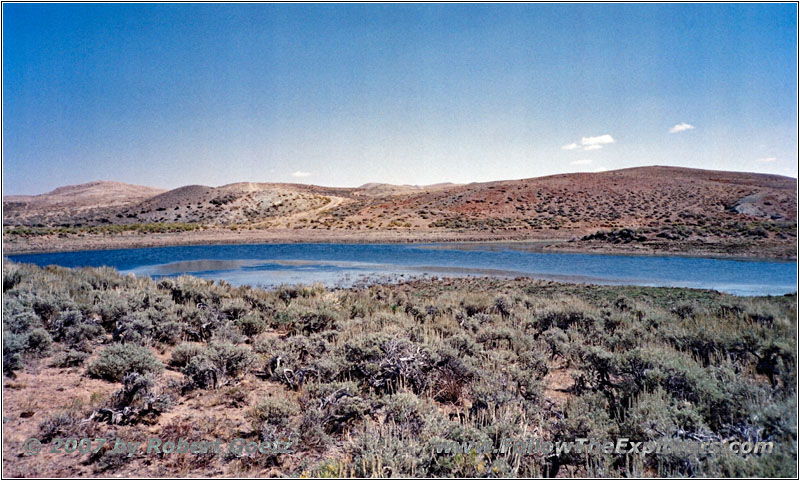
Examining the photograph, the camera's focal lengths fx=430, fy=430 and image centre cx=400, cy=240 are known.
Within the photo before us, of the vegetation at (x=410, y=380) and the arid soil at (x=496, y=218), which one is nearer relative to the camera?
the vegetation at (x=410, y=380)

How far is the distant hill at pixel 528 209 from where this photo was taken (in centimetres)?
3972

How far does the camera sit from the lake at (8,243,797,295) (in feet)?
61.0

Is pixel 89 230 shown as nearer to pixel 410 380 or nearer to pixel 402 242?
pixel 402 242

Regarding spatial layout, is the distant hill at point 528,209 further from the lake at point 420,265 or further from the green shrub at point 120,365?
the green shrub at point 120,365

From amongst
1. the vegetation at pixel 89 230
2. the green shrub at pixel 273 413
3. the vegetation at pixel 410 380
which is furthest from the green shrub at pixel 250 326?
the vegetation at pixel 89 230

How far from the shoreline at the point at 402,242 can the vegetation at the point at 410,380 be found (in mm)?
20125

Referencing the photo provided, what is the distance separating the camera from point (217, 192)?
72000mm

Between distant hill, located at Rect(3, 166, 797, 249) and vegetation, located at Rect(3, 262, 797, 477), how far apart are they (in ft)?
97.6

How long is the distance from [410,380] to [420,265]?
19044mm

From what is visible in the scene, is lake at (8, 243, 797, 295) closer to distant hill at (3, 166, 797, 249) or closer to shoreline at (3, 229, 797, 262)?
shoreline at (3, 229, 797, 262)

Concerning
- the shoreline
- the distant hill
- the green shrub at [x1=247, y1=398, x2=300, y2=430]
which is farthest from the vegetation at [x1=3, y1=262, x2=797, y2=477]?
the distant hill

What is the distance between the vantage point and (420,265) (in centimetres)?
2464

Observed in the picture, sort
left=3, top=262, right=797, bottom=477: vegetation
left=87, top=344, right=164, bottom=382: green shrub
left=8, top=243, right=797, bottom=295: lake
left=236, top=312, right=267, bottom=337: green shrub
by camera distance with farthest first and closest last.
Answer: left=8, top=243, right=797, bottom=295: lake → left=236, top=312, right=267, bottom=337: green shrub → left=87, top=344, right=164, bottom=382: green shrub → left=3, top=262, right=797, bottom=477: vegetation

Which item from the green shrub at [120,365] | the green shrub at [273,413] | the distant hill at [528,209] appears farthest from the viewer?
the distant hill at [528,209]
